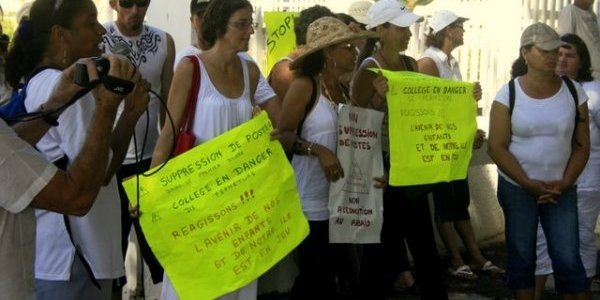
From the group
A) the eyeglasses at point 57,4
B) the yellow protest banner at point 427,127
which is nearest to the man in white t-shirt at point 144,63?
the yellow protest banner at point 427,127

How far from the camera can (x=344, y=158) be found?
5574mm

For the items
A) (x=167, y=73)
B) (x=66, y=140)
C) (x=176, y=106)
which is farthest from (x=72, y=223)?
(x=167, y=73)

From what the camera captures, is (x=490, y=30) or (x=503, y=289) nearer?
(x=503, y=289)

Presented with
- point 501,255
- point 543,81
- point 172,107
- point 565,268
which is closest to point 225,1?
point 172,107

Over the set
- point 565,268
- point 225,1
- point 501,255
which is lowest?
point 501,255

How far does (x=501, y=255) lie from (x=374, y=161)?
10.2 ft

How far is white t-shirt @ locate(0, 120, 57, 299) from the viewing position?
2719 mm

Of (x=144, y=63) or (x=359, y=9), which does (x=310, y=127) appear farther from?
(x=359, y=9)

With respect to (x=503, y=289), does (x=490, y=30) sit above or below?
above

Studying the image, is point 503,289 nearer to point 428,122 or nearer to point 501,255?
point 501,255

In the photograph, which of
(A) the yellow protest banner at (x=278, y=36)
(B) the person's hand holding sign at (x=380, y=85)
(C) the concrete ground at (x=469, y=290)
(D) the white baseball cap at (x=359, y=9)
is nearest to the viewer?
(B) the person's hand holding sign at (x=380, y=85)

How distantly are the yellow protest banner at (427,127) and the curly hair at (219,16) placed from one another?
3.49 feet

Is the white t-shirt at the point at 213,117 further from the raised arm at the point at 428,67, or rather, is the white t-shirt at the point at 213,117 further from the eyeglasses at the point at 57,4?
the raised arm at the point at 428,67

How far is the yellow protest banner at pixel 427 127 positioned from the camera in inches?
223
